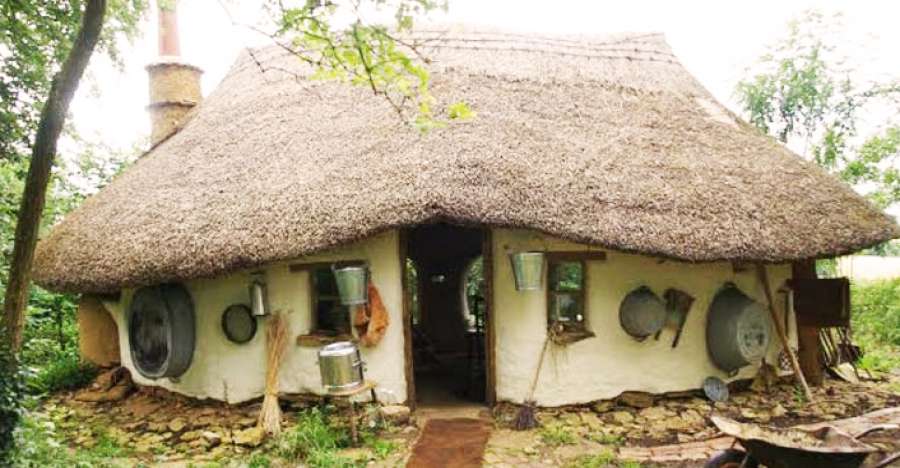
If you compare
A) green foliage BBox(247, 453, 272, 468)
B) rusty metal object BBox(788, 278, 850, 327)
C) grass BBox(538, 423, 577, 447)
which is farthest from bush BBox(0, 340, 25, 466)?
rusty metal object BBox(788, 278, 850, 327)

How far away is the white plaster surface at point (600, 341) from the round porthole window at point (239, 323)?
2.68 meters

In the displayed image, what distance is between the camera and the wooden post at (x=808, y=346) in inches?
283

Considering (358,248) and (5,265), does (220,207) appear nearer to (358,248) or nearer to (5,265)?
(358,248)

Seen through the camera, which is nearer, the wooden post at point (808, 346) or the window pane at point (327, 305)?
the window pane at point (327, 305)

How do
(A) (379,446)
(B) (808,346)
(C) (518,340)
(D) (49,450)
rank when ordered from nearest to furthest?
(D) (49,450), (A) (379,446), (C) (518,340), (B) (808,346)

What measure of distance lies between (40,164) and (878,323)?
1268 centimetres

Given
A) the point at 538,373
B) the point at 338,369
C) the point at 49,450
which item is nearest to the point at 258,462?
the point at 338,369

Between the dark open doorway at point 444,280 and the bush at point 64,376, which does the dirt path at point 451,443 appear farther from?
the bush at point 64,376

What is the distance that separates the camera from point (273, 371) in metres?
6.15

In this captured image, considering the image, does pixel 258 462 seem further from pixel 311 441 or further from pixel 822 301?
pixel 822 301

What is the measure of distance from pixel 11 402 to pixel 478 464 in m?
3.41

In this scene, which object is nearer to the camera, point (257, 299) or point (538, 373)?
point (538, 373)

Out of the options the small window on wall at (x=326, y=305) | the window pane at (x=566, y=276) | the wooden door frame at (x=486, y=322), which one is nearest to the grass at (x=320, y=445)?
the wooden door frame at (x=486, y=322)

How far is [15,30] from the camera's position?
7055 millimetres
